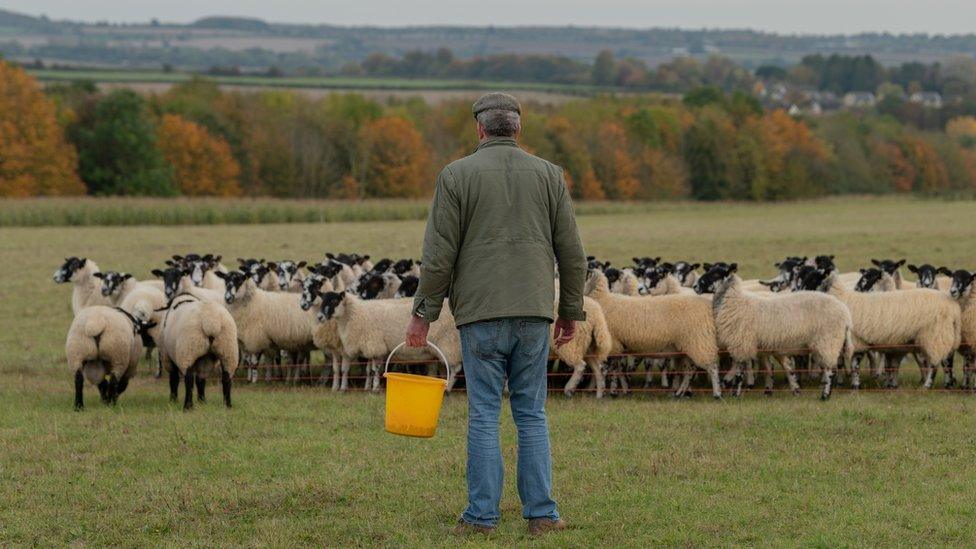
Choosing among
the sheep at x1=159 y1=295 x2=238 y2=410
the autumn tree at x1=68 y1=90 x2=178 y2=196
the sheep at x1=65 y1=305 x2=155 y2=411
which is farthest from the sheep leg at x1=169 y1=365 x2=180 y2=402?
the autumn tree at x1=68 y1=90 x2=178 y2=196

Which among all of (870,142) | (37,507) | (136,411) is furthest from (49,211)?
(870,142)

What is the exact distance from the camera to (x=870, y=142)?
11575 centimetres

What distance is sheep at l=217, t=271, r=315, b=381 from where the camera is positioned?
54.3ft

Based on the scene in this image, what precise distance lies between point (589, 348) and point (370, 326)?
3.06m

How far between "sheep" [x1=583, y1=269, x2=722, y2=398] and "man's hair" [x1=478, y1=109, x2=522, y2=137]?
7130 mm

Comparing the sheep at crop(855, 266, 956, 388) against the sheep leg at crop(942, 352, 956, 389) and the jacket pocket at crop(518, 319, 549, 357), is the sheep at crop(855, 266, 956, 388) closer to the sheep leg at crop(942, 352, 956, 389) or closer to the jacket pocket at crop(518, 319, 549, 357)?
the sheep leg at crop(942, 352, 956, 389)

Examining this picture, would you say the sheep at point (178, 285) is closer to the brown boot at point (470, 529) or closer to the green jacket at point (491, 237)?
the brown boot at point (470, 529)

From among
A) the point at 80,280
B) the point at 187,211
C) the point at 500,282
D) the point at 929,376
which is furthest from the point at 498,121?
the point at 187,211

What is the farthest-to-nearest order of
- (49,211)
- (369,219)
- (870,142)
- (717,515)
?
(870,142), (369,219), (49,211), (717,515)

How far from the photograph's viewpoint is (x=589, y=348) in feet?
48.4

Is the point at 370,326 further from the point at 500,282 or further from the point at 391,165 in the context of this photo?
the point at 391,165

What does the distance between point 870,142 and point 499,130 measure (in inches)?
4559

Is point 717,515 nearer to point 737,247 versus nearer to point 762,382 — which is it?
point 762,382

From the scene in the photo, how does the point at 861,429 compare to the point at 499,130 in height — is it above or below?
below
